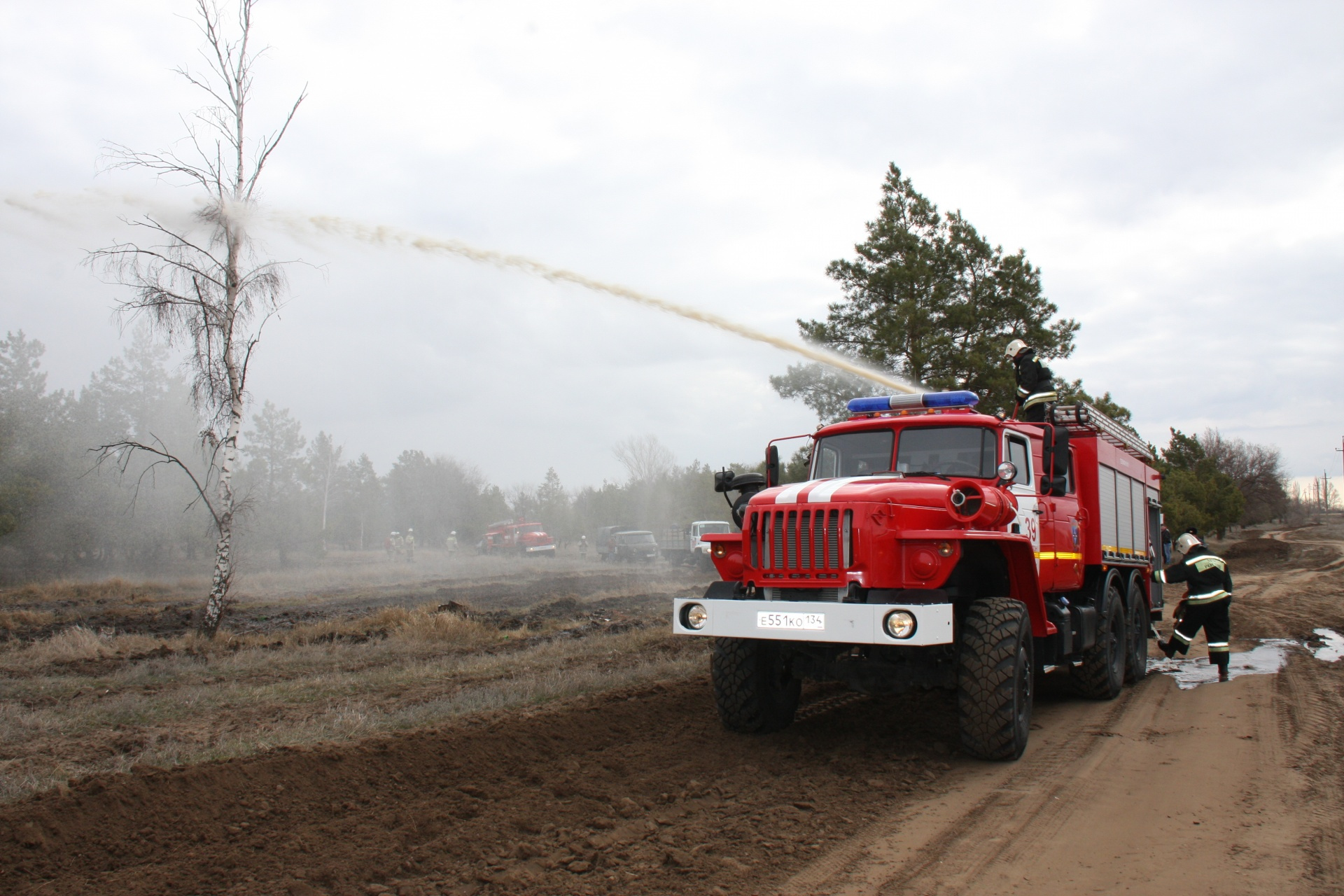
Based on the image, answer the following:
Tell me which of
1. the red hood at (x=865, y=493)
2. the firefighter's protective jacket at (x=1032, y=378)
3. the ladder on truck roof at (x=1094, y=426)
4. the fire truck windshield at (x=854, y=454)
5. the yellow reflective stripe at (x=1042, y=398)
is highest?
the firefighter's protective jacket at (x=1032, y=378)

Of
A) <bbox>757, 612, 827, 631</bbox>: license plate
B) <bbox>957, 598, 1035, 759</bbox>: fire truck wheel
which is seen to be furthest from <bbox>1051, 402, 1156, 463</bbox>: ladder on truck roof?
<bbox>757, 612, 827, 631</bbox>: license plate

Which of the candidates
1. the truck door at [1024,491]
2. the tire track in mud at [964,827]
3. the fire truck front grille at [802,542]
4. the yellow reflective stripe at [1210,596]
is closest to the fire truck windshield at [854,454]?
the truck door at [1024,491]

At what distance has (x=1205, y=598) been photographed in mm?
10547

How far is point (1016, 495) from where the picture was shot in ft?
24.7

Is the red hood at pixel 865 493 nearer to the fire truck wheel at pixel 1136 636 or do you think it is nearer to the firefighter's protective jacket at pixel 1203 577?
the fire truck wheel at pixel 1136 636

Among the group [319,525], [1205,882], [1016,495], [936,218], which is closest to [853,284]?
[936,218]

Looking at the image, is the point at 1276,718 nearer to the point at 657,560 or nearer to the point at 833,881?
the point at 833,881

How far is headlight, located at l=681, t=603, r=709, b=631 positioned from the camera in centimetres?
657

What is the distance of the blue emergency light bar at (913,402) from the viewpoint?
27.0ft

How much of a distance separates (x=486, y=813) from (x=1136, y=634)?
8654 millimetres

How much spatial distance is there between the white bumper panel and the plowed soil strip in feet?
3.33

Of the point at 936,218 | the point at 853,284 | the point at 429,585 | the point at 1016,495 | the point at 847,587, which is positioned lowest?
the point at 429,585

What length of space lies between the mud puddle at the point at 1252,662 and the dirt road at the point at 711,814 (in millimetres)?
2631

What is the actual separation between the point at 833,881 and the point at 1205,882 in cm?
183
